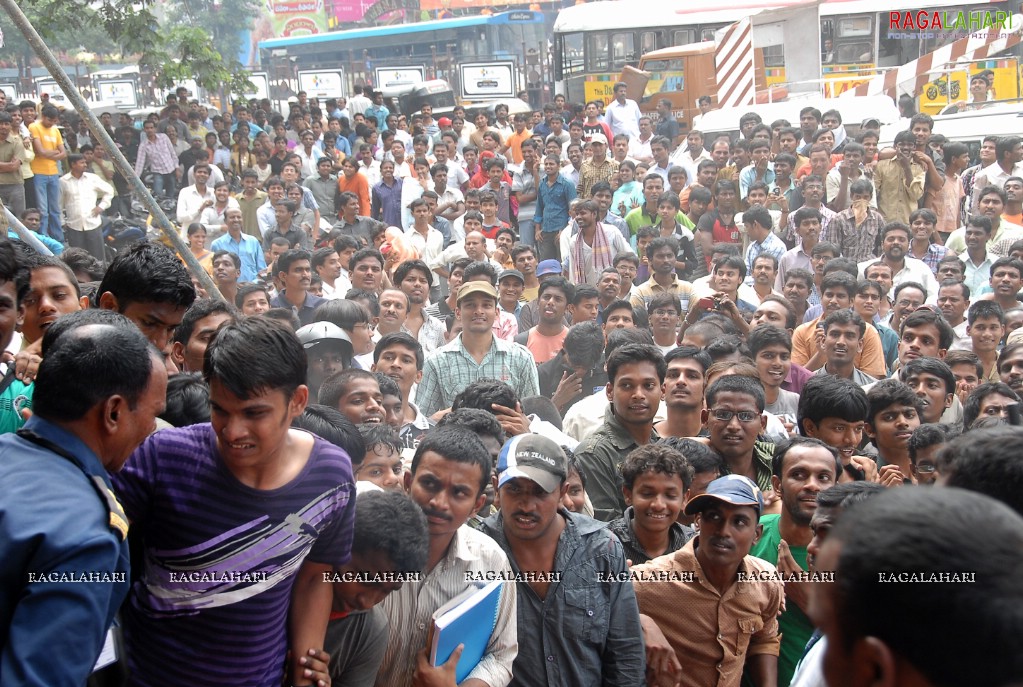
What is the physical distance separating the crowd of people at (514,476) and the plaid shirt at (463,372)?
0.05 feet

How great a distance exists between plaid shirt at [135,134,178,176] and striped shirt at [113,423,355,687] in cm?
1385

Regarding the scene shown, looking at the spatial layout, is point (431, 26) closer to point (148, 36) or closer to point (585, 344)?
point (148, 36)

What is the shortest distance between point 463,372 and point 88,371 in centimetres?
386

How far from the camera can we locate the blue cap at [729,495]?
3215mm

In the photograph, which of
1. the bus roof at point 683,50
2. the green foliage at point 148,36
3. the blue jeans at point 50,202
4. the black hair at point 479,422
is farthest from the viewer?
the bus roof at point 683,50

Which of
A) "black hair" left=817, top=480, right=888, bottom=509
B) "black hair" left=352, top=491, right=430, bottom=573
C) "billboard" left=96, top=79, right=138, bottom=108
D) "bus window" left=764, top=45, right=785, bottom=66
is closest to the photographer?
"black hair" left=352, top=491, right=430, bottom=573

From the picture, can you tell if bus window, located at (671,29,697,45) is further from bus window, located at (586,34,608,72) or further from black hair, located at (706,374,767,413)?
black hair, located at (706,374,767,413)

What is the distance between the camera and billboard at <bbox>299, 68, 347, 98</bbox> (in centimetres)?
2636

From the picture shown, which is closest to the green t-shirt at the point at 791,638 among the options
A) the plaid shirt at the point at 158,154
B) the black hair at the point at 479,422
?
the black hair at the point at 479,422

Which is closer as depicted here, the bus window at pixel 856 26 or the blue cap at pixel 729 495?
the blue cap at pixel 729 495

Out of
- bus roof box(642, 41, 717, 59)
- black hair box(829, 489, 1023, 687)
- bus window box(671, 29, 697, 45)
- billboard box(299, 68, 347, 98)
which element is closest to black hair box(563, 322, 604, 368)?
black hair box(829, 489, 1023, 687)

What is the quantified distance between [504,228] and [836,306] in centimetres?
455

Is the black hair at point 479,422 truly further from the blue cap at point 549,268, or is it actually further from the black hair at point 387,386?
the blue cap at point 549,268

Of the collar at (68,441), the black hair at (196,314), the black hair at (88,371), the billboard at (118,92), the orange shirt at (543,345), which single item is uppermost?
the billboard at (118,92)
